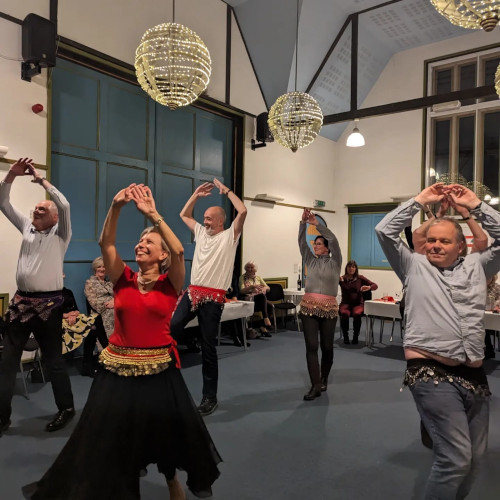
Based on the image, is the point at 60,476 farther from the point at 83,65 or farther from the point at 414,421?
the point at 83,65

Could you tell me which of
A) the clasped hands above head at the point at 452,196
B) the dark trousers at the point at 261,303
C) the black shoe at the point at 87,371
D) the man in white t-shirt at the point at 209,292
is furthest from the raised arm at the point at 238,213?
the dark trousers at the point at 261,303

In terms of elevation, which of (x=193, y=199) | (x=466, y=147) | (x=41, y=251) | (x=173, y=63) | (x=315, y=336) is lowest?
(x=315, y=336)

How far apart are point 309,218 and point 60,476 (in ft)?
8.67

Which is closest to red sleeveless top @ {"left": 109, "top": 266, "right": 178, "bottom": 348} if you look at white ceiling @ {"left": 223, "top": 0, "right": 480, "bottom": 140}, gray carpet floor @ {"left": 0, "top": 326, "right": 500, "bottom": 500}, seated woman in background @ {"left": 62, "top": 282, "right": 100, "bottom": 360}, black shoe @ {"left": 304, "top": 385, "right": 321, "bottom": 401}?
gray carpet floor @ {"left": 0, "top": 326, "right": 500, "bottom": 500}

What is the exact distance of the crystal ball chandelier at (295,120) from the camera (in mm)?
4445

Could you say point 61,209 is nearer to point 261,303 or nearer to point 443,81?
point 261,303

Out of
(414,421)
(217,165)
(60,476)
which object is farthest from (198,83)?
(217,165)

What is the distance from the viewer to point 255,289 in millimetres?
7047

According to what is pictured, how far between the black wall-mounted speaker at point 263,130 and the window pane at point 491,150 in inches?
163

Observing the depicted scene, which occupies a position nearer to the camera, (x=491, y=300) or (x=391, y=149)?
(x=491, y=300)

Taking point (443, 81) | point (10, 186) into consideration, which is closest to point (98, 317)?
point (10, 186)

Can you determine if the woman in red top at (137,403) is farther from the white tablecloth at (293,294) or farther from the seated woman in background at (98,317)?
the white tablecloth at (293,294)

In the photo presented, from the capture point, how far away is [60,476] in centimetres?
192

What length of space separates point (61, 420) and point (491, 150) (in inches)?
331
